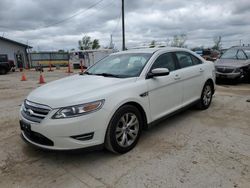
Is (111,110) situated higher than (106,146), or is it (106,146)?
(111,110)

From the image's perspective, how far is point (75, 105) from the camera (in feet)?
9.46

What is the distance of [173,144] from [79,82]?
1.84 metres

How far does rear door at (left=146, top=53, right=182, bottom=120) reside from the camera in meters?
3.79

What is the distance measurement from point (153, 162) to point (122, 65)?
6.11ft

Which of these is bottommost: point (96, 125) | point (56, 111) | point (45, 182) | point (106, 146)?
point (45, 182)

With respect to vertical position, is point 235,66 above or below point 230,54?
below

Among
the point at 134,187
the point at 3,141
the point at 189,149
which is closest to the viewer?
the point at 134,187

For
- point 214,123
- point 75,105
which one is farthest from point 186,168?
point 214,123

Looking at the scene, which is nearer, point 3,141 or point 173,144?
point 173,144

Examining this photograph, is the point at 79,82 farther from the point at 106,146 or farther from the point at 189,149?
the point at 189,149

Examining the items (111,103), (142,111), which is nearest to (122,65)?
(142,111)

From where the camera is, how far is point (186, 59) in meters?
4.97

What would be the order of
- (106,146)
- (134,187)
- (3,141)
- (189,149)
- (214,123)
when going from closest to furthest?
1. (134,187)
2. (106,146)
3. (189,149)
4. (3,141)
5. (214,123)

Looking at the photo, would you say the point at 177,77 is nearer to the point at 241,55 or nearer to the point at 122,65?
the point at 122,65
